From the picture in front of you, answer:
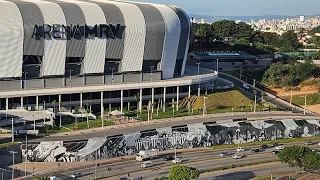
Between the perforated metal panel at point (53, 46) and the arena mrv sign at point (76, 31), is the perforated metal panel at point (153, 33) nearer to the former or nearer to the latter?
the arena mrv sign at point (76, 31)

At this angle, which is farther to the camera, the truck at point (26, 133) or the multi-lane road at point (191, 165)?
the truck at point (26, 133)

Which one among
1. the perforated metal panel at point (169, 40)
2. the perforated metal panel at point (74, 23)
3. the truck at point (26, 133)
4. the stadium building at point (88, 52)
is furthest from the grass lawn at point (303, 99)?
the truck at point (26, 133)

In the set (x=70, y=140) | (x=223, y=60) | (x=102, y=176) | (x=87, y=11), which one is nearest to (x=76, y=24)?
(x=87, y=11)

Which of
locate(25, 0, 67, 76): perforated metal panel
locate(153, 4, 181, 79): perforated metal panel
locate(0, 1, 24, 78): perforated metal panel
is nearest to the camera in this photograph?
locate(0, 1, 24, 78): perforated metal panel

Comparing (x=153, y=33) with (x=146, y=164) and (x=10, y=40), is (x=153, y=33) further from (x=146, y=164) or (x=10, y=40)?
(x=146, y=164)

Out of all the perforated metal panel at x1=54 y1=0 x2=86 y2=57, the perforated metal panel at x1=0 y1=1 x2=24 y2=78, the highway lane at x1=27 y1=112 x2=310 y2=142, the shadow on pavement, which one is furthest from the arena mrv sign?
the shadow on pavement

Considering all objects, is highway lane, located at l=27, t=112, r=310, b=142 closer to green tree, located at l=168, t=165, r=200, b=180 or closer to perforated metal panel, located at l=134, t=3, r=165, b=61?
perforated metal panel, located at l=134, t=3, r=165, b=61

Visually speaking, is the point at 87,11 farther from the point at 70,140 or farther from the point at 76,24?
the point at 70,140
